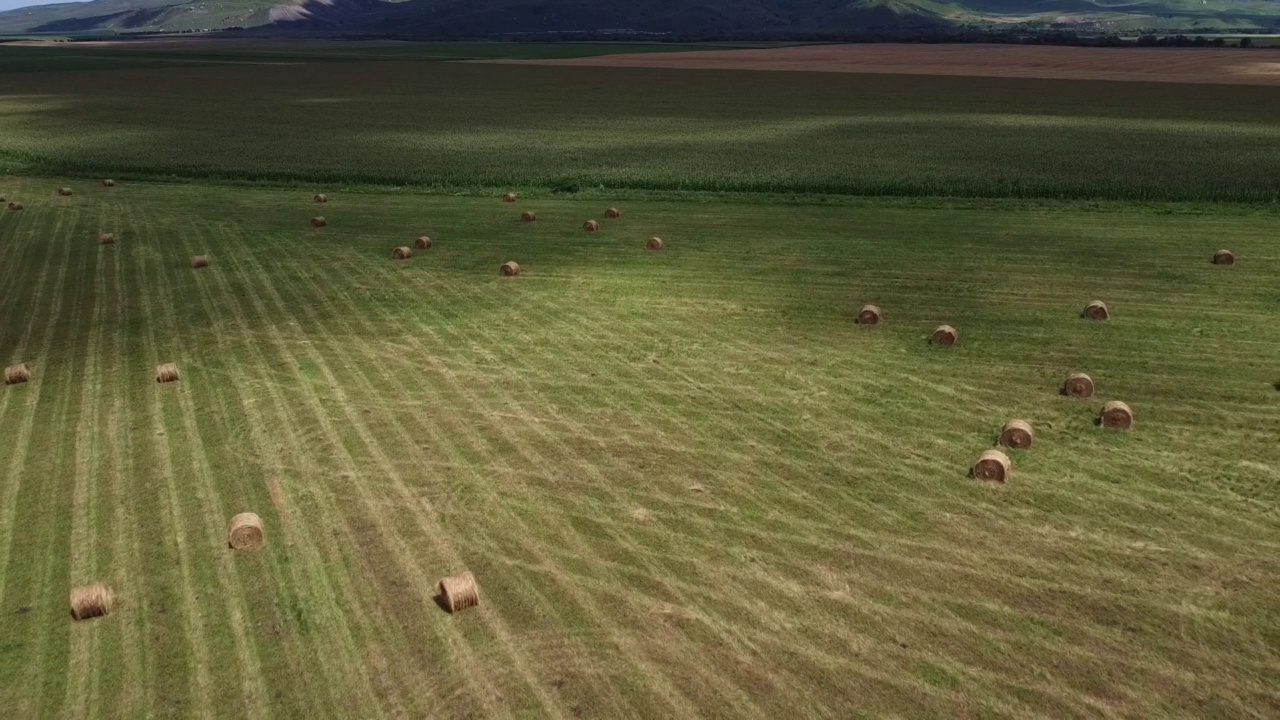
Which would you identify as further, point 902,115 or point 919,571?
point 902,115

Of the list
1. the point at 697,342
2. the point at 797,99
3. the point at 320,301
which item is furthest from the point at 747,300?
the point at 797,99

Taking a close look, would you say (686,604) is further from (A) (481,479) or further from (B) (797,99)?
(B) (797,99)

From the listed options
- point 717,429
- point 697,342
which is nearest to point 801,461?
point 717,429

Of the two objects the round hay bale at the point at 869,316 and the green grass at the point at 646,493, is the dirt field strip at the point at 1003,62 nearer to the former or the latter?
the round hay bale at the point at 869,316

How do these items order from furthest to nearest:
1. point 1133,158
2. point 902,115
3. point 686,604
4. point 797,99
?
point 797,99, point 902,115, point 1133,158, point 686,604

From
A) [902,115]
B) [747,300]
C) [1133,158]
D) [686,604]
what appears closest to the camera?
[686,604]

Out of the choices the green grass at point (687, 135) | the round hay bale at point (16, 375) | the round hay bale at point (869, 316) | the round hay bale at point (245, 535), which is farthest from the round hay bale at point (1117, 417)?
the green grass at point (687, 135)

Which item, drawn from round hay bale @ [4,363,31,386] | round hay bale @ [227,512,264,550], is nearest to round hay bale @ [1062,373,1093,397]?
round hay bale @ [227,512,264,550]

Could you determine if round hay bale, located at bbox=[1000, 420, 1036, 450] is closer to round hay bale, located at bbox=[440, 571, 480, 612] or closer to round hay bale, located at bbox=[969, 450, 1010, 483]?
round hay bale, located at bbox=[969, 450, 1010, 483]
